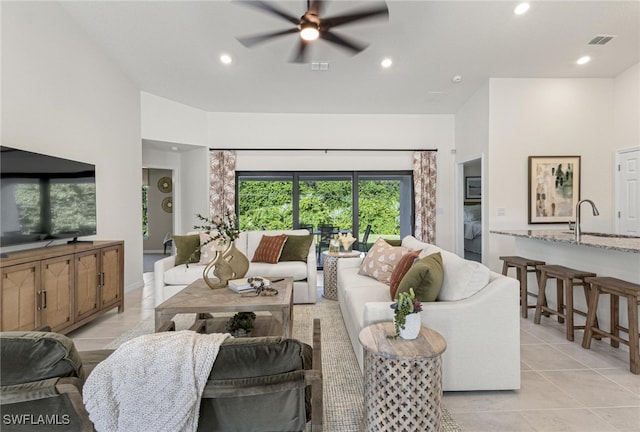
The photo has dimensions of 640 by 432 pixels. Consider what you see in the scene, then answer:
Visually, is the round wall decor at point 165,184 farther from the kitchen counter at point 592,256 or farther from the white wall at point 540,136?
the kitchen counter at point 592,256

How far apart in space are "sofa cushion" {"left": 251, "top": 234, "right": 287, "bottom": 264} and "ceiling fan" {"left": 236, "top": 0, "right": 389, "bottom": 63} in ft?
8.03

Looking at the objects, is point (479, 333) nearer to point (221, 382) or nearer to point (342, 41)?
point (221, 382)

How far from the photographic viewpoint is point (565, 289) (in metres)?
3.32

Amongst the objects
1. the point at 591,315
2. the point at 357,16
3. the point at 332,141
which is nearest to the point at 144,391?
the point at 357,16

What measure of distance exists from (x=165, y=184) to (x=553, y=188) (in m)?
9.37

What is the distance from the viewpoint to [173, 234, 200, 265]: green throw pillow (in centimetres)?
437

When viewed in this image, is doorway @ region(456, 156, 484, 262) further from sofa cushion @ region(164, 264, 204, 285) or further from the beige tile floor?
sofa cushion @ region(164, 264, 204, 285)

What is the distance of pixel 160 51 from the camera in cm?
440

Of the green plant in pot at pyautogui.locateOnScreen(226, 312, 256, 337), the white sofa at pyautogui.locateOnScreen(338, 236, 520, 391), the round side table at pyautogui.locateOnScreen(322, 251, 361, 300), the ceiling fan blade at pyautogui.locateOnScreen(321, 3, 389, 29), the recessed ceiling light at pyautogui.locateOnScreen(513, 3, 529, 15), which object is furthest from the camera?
the round side table at pyautogui.locateOnScreen(322, 251, 361, 300)

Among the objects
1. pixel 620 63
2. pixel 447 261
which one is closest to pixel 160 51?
pixel 447 261

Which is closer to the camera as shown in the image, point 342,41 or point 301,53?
point 342,41

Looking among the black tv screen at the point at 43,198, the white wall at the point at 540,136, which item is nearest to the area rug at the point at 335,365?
the black tv screen at the point at 43,198

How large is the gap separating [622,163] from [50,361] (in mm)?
6990

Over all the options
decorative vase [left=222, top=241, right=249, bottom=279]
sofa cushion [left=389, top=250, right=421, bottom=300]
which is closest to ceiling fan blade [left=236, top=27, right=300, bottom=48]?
decorative vase [left=222, top=241, right=249, bottom=279]
